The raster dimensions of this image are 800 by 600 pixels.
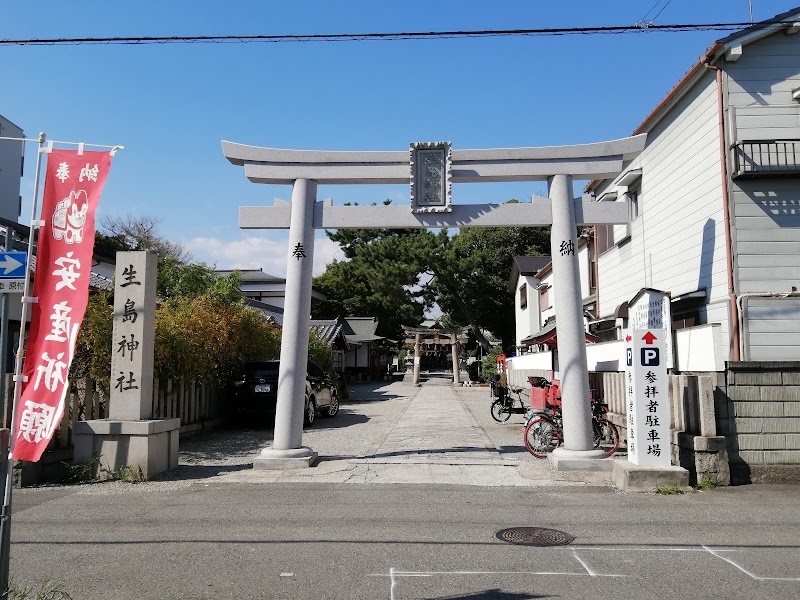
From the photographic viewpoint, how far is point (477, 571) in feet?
16.2

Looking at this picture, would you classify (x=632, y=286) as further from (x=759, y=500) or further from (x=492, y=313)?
(x=492, y=313)

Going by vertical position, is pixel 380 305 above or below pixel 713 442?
above

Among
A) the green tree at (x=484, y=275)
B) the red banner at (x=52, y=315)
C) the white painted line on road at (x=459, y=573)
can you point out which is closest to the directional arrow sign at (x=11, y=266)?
the red banner at (x=52, y=315)

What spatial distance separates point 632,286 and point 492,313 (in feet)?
93.0

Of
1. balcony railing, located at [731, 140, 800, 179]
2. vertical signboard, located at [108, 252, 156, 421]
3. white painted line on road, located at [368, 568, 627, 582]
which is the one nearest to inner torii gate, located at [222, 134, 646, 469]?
balcony railing, located at [731, 140, 800, 179]

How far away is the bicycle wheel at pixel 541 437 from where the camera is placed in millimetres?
10297

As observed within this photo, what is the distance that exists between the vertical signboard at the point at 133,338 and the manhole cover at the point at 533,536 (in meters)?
5.67

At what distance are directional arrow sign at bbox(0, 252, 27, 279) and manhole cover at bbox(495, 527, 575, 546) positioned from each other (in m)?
5.43

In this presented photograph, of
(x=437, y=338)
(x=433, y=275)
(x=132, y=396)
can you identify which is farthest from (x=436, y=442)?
(x=433, y=275)

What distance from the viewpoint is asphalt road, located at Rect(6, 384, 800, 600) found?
4648mm

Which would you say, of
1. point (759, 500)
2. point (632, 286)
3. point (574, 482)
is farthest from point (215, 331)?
point (759, 500)

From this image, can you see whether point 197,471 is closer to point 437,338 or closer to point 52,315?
point 52,315

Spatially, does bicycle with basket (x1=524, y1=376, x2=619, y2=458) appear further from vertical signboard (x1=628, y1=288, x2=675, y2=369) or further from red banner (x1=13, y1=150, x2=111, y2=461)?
red banner (x1=13, y1=150, x2=111, y2=461)

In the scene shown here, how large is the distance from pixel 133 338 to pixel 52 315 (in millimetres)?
3421
